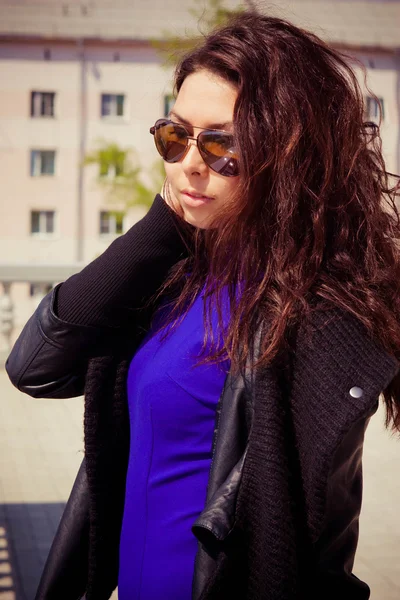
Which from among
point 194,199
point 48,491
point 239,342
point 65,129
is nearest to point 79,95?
point 65,129

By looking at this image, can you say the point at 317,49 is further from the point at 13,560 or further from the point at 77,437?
the point at 77,437

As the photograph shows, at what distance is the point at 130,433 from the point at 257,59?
2.59 feet

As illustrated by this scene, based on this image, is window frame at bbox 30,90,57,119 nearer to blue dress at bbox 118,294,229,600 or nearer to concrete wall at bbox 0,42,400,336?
concrete wall at bbox 0,42,400,336

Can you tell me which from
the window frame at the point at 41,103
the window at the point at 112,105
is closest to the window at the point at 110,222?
the window at the point at 112,105

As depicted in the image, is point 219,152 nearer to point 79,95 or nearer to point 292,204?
point 292,204

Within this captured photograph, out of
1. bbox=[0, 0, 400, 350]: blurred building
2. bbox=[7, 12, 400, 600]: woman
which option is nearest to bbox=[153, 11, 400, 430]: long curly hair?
bbox=[7, 12, 400, 600]: woman

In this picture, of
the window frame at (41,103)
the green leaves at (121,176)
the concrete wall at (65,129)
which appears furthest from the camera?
the window frame at (41,103)

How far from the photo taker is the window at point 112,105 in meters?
28.9

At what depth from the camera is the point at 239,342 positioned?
1319 millimetres

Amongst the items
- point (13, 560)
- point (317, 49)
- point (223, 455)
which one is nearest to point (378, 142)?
point (317, 49)

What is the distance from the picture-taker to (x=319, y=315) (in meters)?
1.31

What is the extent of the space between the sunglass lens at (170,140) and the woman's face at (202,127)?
2cm

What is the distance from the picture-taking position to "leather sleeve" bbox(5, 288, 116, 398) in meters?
1.55

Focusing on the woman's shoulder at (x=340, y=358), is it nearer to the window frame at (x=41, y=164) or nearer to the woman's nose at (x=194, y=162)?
the woman's nose at (x=194, y=162)
